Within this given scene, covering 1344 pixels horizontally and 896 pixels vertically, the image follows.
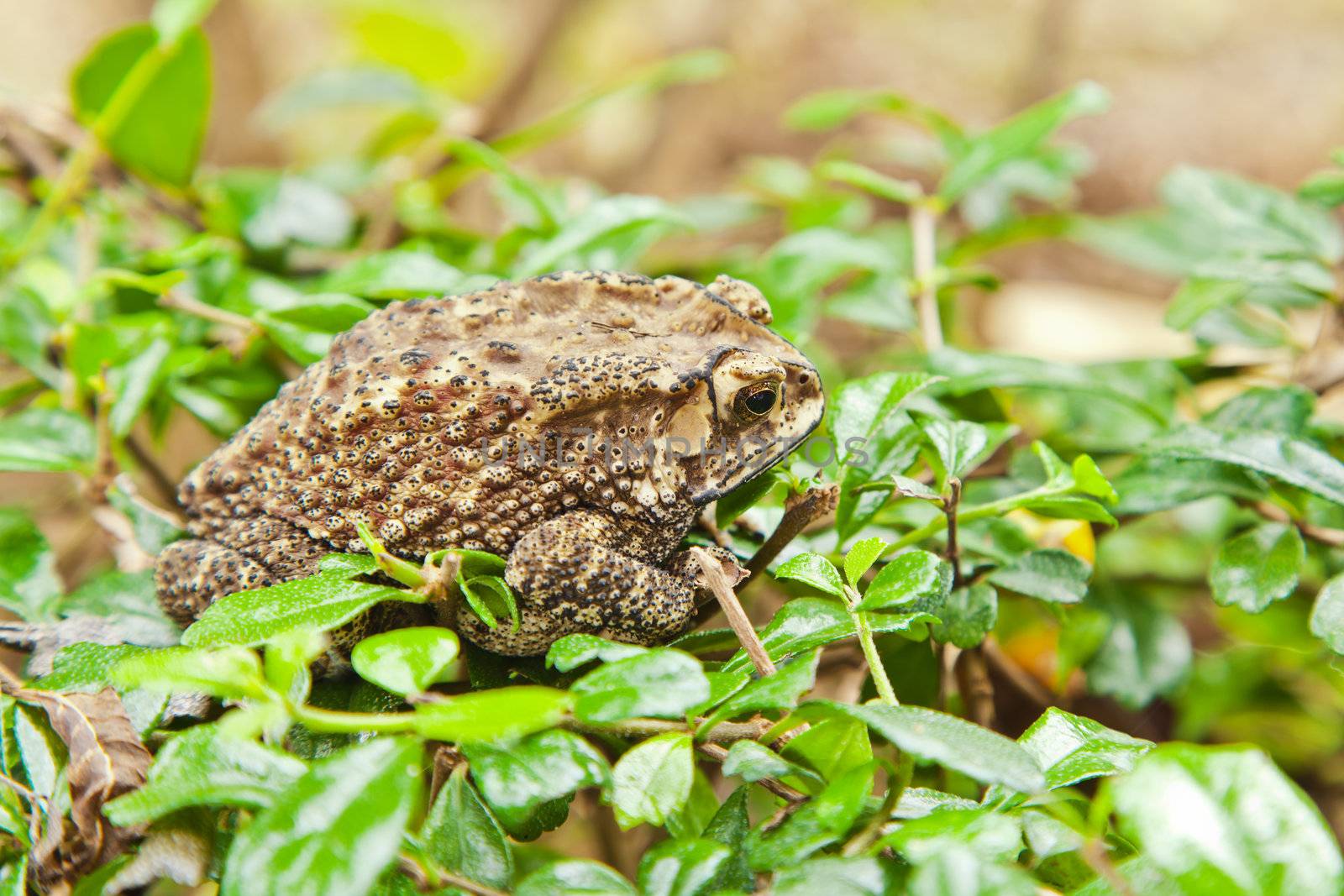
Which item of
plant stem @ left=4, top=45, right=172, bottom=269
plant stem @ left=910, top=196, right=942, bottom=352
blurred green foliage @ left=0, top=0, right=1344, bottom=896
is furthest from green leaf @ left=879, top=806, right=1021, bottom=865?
plant stem @ left=4, top=45, right=172, bottom=269

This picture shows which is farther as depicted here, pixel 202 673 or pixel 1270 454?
pixel 1270 454

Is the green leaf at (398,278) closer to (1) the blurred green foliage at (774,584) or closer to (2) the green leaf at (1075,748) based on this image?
(1) the blurred green foliage at (774,584)

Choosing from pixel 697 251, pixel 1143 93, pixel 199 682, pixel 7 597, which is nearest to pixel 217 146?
pixel 697 251

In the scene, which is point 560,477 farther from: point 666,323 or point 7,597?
point 7,597

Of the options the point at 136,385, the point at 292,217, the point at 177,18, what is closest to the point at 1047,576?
Answer: the point at 136,385

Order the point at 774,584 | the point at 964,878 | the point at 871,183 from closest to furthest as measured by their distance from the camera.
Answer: the point at 964,878, the point at 774,584, the point at 871,183

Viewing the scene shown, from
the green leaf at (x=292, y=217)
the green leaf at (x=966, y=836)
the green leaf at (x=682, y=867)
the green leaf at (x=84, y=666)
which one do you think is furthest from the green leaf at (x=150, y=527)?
the green leaf at (x=966, y=836)

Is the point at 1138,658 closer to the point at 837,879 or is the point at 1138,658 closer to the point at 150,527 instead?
the point at 837,879
